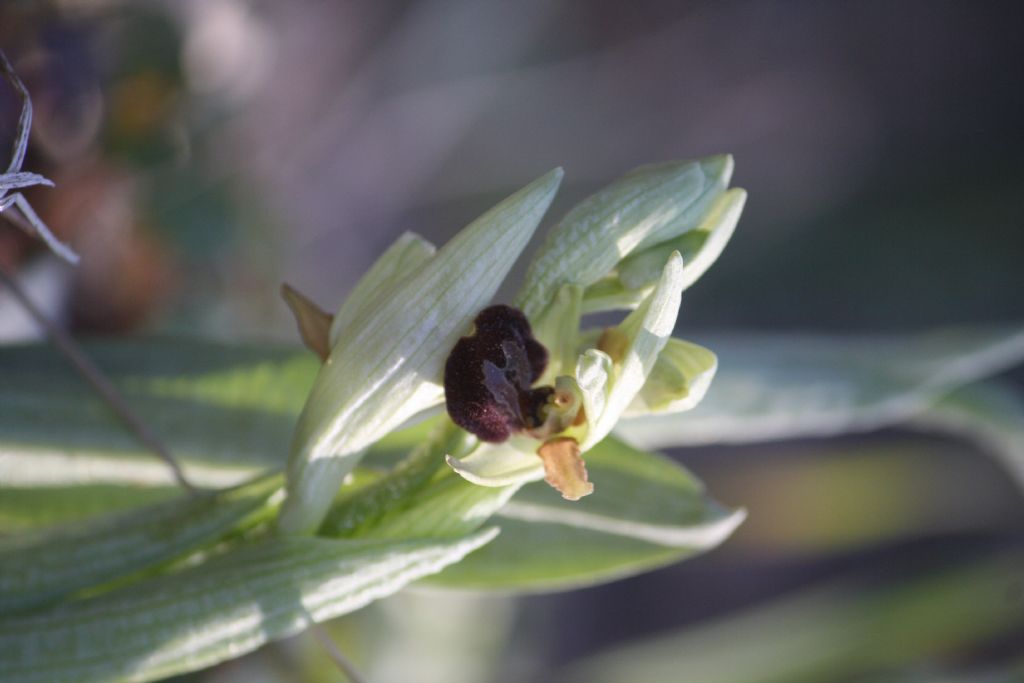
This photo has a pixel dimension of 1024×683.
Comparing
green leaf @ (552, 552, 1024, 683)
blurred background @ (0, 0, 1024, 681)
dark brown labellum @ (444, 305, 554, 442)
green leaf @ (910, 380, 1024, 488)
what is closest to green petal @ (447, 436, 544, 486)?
dark brown labellum @ (444, 305, 554, 442)

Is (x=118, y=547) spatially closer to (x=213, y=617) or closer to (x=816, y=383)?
(x=213, y=617)

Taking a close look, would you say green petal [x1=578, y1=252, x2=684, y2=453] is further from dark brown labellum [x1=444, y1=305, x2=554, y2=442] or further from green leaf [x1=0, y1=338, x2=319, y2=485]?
green leaf [x1=0, y1=338, x2=319, y2=485]

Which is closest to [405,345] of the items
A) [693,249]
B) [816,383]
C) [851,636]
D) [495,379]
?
[495,379]

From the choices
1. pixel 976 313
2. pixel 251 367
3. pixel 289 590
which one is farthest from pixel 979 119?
pixel 289 590

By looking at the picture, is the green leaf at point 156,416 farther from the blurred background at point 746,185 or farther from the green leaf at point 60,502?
the blurred background at point 746,185

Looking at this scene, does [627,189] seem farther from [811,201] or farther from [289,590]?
[811,201]

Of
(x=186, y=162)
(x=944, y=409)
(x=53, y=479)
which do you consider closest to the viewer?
(x=53, y=479)

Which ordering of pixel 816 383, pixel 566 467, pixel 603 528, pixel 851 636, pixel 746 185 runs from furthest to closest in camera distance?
pixel 746 185
pixel 851 636
pixel 816 383
pixel 603 528
pixel 566 467
